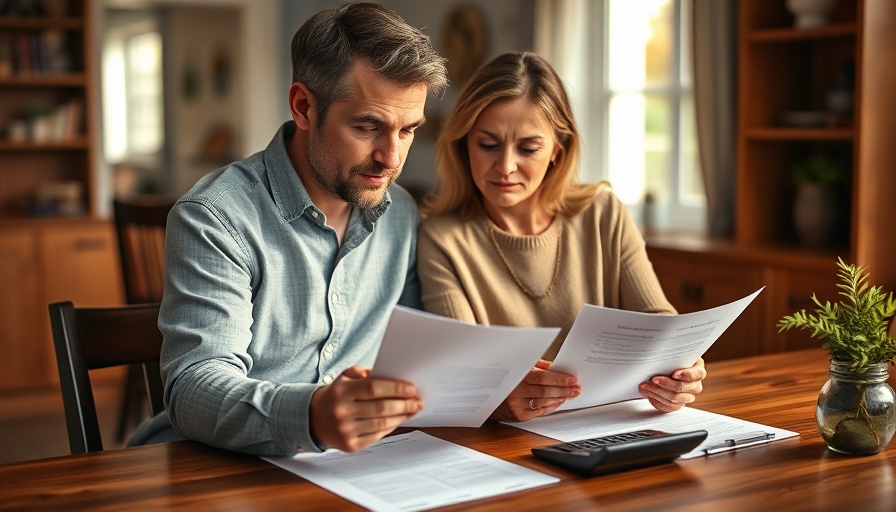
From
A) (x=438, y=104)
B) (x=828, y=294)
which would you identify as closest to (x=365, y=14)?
(x=828, y=294)

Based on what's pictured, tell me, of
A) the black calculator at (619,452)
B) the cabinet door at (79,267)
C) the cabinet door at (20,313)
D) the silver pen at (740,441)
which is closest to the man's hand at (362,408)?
the black calculator at (619,452)

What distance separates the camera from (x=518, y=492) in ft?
4.17

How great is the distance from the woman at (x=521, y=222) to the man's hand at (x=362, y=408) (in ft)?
2.01

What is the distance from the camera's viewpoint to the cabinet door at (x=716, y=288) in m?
3.59

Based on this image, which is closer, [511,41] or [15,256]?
[15,256]

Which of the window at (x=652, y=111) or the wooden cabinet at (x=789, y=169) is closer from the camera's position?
the wooden cabinet at (x=789, y=169)

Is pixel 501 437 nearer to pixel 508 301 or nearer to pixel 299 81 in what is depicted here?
pixel 508 301

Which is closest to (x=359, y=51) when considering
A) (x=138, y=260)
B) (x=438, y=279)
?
(x=438, y=279)

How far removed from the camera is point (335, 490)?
1274 millimetres

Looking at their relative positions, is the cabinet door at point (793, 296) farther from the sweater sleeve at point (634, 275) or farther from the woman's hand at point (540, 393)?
the woman's hand at point (540, 393)

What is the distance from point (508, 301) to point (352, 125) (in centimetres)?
52

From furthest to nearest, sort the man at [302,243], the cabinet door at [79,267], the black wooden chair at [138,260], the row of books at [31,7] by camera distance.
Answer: the row of books at [31,7]
the cabinet door at [79,267]
the black wooden chair at [138,260]
the man at [302,243]

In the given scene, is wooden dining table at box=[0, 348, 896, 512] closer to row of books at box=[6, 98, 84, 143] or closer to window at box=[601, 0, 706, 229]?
window at box=[601, 0, 706, 229]

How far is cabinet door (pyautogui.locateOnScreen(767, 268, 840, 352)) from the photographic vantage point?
330 centimetres
